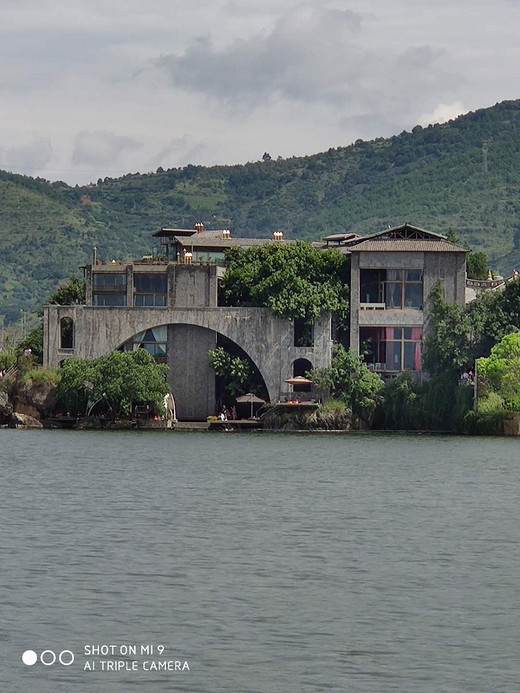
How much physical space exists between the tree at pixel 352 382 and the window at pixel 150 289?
1099cm

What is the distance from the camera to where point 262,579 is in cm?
3572

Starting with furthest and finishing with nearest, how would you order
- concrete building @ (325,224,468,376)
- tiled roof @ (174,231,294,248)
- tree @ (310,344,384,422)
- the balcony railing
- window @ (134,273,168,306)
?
1. tiled roof @ (174,231,294,248)
2. window @ (134,273,168,306)
3. the balcony railing
4. concrete building @ (325,224,468,376)
5. tree @ (310,344,384,422)

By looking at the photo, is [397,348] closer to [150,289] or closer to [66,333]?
[150,289]

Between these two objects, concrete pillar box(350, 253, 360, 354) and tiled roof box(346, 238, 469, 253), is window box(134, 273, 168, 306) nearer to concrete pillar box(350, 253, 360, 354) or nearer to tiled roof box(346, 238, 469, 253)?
concrete pillar box(350, 253, 360, 354)

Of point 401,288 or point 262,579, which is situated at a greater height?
point 401,288

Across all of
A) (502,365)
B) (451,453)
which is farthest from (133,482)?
(502,365)

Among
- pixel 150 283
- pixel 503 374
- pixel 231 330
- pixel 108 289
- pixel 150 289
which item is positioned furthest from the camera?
pixel 108 289

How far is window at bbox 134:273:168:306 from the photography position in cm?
10450

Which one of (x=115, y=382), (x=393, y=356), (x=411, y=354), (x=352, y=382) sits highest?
(x=411, y=354)

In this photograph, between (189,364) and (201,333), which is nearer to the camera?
(189,364)

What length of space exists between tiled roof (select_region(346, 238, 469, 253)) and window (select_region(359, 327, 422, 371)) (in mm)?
4798

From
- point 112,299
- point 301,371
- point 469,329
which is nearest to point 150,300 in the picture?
point 112,299

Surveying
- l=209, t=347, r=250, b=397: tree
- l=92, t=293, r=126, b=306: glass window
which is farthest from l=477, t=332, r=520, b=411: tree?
l=92, t=293, r=126, b=306: glass window

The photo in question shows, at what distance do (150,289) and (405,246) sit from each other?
52.8ft
